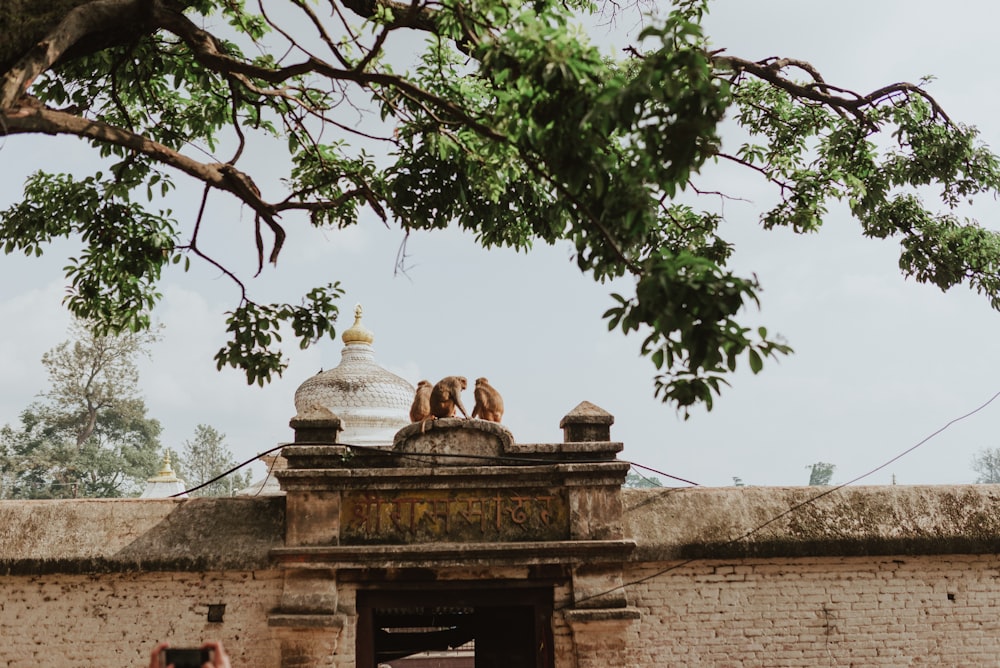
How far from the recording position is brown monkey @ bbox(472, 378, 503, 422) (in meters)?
9.23

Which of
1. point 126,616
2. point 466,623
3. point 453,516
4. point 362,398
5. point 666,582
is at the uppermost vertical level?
point 362,398

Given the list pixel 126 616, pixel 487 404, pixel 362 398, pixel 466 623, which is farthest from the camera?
pixel 362 398

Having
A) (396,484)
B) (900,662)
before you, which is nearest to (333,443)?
(396,484)

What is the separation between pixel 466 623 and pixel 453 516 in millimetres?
4306

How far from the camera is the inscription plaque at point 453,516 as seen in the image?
8352 millimetres

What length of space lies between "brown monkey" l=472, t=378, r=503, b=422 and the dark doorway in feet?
5.72

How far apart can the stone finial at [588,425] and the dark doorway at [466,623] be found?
147 centimetres

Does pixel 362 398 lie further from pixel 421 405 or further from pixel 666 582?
pixel 666 582

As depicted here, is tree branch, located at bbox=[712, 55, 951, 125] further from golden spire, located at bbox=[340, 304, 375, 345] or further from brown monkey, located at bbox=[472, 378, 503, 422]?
golden spire, located at bbox=[340, 304, 375, 345]

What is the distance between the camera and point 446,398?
9.08 m

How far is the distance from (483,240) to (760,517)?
3.80 m

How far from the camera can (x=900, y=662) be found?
27.9 feet

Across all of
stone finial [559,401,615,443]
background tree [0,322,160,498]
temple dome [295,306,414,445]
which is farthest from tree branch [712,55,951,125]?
background tree [0,322,160,498]

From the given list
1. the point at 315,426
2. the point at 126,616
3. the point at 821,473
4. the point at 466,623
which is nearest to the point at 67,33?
the point at 315,426
